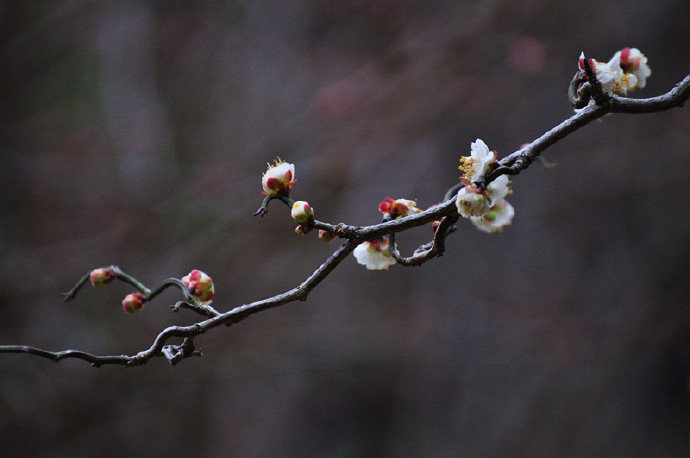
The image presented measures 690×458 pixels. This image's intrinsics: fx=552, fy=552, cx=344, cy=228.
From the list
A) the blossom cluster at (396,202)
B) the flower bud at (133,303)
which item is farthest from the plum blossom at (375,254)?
the flower bud at (133,303)

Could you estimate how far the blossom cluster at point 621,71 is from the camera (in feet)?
1.89

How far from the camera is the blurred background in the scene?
1.93 meters

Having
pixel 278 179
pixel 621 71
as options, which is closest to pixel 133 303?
pixel 278 179

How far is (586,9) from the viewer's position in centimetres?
201

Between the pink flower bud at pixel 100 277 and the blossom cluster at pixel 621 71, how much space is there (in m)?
0.54

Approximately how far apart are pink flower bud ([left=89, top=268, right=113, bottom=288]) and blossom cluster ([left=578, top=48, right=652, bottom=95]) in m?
0.54

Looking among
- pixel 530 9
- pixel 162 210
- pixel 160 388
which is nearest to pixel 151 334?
pixel 160 388

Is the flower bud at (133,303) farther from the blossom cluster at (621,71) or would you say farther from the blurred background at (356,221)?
the blurred background at (356,221)

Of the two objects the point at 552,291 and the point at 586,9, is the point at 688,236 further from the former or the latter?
the point at 586,9

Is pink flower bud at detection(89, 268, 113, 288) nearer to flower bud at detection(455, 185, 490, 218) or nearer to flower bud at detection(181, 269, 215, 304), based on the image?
flower bud at detection(181, 269, 215, 304)

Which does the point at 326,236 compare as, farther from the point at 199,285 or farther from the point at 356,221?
the point at 356,221

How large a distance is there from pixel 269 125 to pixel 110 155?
0.58 m

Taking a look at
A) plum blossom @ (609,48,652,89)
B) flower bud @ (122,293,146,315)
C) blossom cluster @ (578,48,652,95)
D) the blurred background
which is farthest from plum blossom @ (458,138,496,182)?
the blurred background

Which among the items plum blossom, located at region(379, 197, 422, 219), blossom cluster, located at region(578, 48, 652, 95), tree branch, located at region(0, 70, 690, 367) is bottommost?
tree branch, located at region(0, 70, 690, 367)
